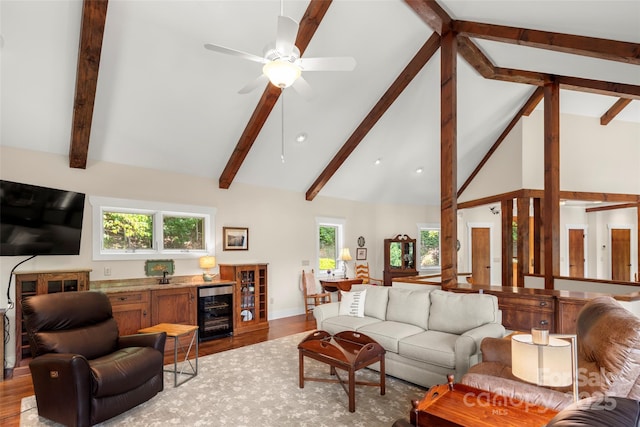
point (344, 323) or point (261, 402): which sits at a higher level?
Result: point (344, 323)

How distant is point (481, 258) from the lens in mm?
9500

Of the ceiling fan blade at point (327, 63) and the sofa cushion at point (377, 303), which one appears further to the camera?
the sofa cushion at point (377, 303)

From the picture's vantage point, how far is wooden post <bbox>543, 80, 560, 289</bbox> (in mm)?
5352

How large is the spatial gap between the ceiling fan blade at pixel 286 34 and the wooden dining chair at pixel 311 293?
4907mm

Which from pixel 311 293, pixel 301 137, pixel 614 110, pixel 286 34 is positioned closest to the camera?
pixel 286 34

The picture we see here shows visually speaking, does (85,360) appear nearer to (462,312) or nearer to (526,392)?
(526,392)

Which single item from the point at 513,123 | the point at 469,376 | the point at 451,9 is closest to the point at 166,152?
the point at 451,9

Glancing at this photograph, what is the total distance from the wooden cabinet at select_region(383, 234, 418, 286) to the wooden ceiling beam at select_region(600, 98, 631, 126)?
15.5 ft

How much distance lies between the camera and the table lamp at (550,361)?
140 cm

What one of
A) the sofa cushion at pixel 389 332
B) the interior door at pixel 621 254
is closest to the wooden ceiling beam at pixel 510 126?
the interior door at pixel 621 254

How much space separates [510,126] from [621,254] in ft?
16.2

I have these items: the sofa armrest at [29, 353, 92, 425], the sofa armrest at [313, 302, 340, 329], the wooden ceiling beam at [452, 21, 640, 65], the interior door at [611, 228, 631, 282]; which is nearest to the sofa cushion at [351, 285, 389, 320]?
the sofa armrest at [313, 302, 340, 329]

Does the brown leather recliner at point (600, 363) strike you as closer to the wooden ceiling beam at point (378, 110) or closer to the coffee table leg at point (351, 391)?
the coffee table leg at point (351, 391)

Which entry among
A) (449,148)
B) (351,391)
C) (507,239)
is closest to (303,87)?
(449,148)
